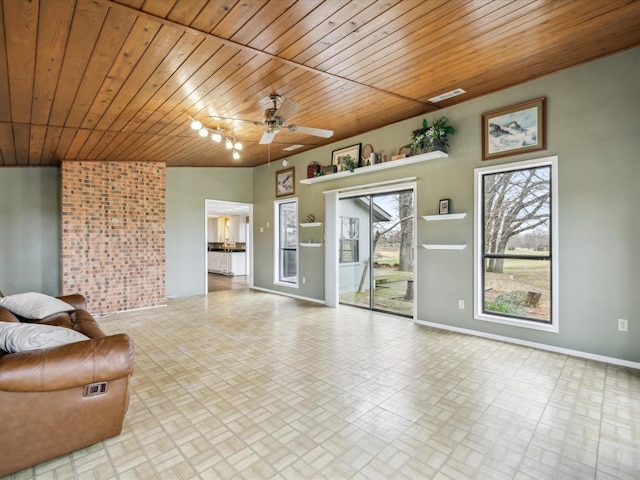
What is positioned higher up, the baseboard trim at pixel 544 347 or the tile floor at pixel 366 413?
the baseboard trim at pixel 544 347

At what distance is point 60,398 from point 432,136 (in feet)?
15.2

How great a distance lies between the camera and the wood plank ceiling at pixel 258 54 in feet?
7.36

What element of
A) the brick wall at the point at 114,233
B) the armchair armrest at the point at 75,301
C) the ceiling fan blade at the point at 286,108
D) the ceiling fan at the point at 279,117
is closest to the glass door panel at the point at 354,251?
the ceiling fan at the point at 279,117

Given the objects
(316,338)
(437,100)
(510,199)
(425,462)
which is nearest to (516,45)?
(437,100)

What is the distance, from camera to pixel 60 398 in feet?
6.23

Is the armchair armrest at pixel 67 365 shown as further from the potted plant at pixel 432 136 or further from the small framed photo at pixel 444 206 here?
the potted plant at pixel 432 136

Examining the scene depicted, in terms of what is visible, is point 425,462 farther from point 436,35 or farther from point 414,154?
point 414,154

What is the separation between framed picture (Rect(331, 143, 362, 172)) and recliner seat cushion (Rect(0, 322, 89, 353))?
466 cm

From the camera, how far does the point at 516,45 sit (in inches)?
116

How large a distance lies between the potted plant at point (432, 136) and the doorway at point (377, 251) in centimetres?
78

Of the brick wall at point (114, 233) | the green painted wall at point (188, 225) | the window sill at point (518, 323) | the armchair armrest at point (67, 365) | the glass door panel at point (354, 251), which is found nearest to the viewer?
the armchair armrest at point (67, 365)

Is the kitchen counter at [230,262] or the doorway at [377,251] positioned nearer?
the doorway at [377,251]

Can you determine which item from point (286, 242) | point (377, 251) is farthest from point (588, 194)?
point (286, 242)

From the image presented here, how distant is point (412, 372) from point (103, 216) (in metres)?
5.67
